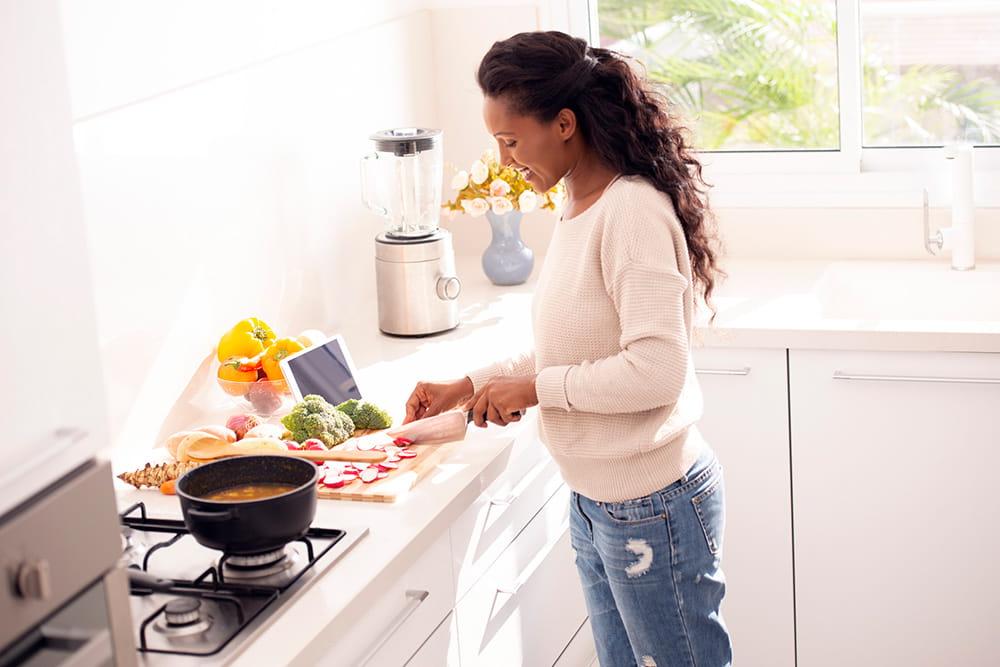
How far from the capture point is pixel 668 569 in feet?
Answer: 5.90

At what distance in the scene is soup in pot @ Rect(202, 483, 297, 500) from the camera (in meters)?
1.66

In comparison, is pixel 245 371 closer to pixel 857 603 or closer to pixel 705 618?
pixel 705 618

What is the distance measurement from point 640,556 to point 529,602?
0.47 metres

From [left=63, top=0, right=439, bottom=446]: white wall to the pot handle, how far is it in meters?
0.49

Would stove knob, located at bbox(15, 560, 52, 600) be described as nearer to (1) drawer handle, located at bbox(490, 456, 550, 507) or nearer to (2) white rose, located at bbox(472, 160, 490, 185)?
(1) drawer handle, located at bbox(490, 456, 550, 507)

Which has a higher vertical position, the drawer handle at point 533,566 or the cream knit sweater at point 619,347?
the cream knit sweater at point 619,347

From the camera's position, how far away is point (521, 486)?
216 cm

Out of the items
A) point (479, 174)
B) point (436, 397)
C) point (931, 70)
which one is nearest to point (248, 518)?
point (436, 397)

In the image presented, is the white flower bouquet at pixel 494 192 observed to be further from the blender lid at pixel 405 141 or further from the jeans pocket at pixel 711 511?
the jeans pocket at pixel 711 511

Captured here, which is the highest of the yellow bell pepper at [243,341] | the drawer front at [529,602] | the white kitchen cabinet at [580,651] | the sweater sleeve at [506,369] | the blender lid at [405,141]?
the blender lid at [405,141]

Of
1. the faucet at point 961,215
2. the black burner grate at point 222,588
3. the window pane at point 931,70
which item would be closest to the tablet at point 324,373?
the black burner grate at point 222,588

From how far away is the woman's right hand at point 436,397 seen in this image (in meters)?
1.98

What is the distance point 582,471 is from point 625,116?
0.48 metres

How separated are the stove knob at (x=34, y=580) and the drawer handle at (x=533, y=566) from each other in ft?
4.01
